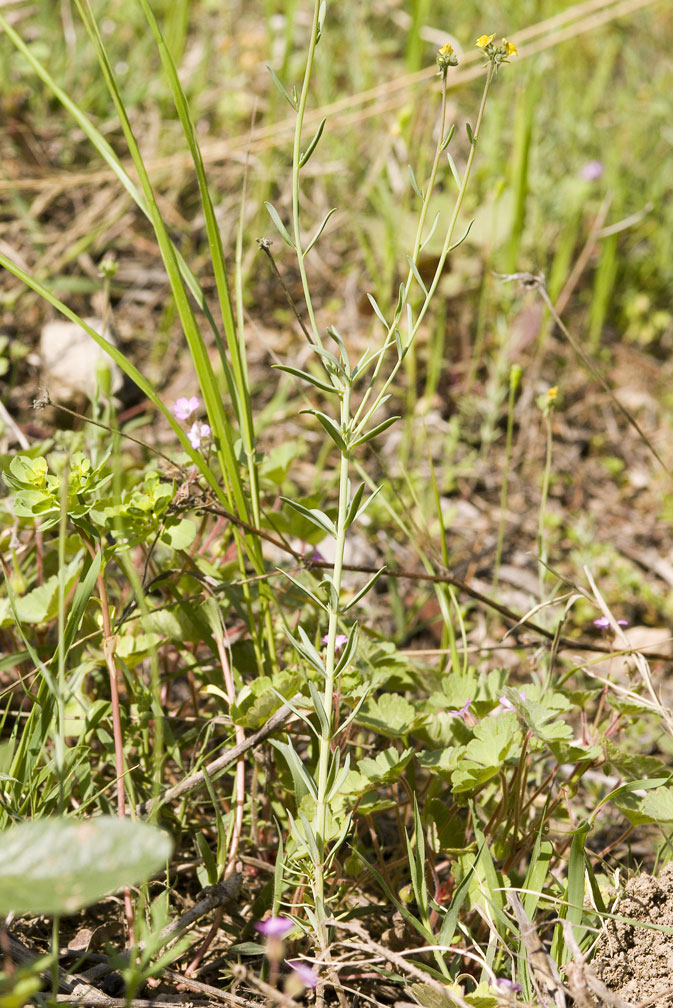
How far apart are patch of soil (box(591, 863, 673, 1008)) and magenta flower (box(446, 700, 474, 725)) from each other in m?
0.33

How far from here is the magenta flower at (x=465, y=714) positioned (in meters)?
1.36

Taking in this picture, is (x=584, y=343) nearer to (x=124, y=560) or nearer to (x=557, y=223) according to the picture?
(x=557, y=223)

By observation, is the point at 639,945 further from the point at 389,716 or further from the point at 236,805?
the point at 236,805

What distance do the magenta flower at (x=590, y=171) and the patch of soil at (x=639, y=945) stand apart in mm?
2642

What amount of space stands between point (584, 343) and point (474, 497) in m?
0.84

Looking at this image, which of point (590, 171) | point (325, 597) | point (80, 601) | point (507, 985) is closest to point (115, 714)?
point (80, 601)

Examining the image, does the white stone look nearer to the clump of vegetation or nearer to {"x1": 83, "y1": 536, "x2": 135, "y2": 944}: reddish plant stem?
the clump of vegetation

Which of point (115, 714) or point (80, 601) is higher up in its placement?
point (80, 601)

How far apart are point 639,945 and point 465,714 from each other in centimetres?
40

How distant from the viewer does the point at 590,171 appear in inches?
125

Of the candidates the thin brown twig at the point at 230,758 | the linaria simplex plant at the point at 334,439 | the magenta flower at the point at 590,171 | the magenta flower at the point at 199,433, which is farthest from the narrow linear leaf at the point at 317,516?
the magenta flower at the point at 590,171

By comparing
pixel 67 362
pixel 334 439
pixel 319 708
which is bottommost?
pixel 319 708

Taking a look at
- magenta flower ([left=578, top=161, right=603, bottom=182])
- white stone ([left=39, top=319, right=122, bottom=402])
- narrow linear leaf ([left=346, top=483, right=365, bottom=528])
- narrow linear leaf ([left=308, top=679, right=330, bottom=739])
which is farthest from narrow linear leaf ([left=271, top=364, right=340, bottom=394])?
magenta flower ([left=578, top=161, right=603, bottom=182])

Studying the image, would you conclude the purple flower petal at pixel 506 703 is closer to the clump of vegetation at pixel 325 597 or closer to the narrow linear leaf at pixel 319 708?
the clump of vegetation at pixel 325 597
